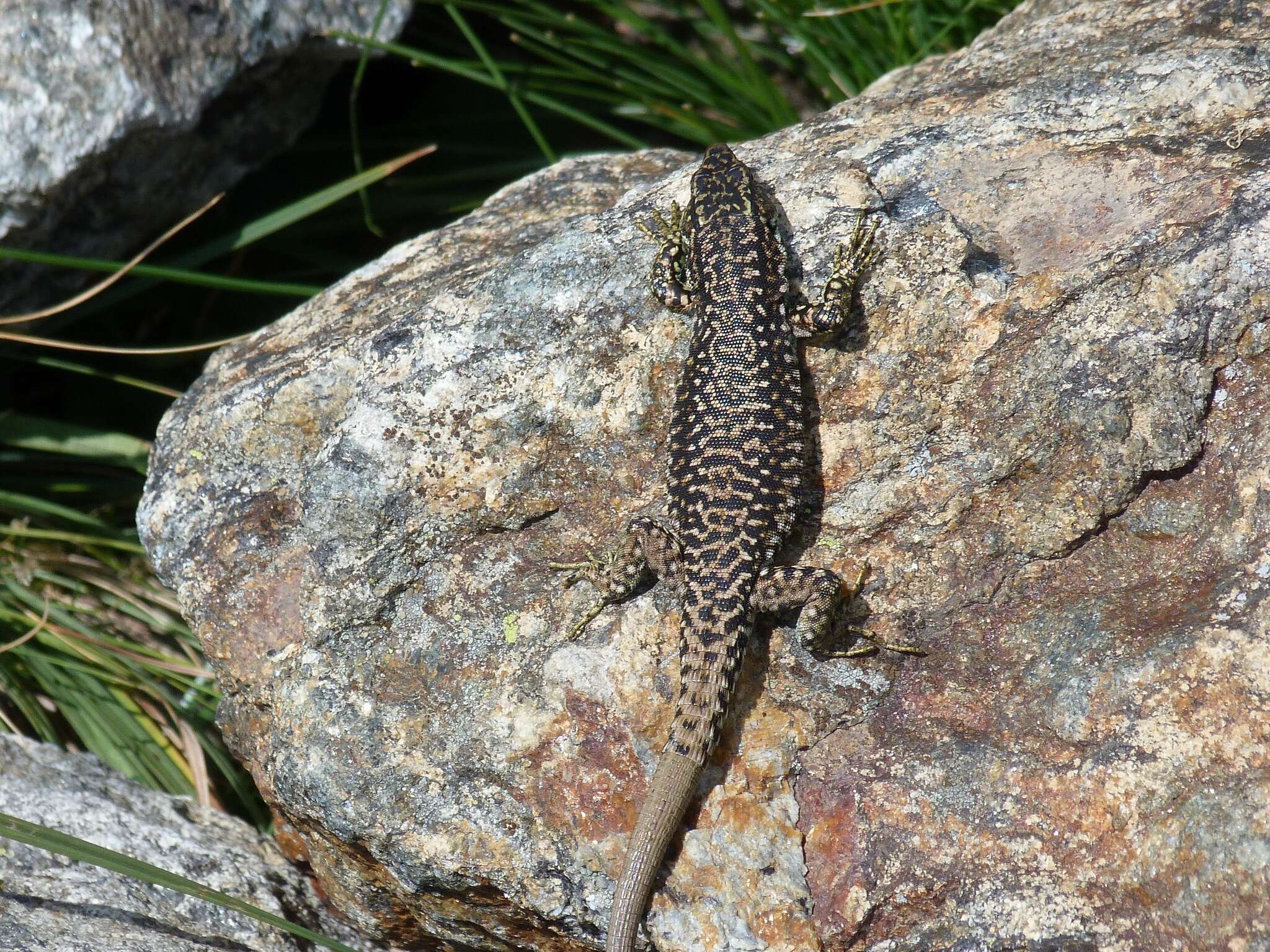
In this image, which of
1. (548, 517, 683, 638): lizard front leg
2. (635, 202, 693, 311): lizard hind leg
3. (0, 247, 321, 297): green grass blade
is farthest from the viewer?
(0, 247, 321, 297): green grass blade

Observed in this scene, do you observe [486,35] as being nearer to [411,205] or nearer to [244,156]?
[411,205]

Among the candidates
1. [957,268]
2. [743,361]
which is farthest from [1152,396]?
[743,361]

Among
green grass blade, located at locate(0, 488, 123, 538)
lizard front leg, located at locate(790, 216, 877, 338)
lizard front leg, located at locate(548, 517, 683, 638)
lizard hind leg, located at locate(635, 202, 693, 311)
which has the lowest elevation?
lizard front leg, located at locate(548, 517, 683, 638)

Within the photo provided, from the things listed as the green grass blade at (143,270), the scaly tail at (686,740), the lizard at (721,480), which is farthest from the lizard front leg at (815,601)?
the green grass blade at (143,270)

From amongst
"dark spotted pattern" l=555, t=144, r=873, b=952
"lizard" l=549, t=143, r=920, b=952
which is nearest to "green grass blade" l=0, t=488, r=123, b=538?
"lizard" l=549, t=143, r=920, b=952

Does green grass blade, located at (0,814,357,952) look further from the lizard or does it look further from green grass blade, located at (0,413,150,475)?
green grass blade, located at (0,413,150,475)

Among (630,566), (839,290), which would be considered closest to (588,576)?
(630,566)

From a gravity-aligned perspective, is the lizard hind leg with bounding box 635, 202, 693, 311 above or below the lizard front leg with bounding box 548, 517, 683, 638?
above

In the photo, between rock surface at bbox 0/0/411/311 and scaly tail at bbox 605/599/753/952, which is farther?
rock surface at bbox 0/0/411/311
